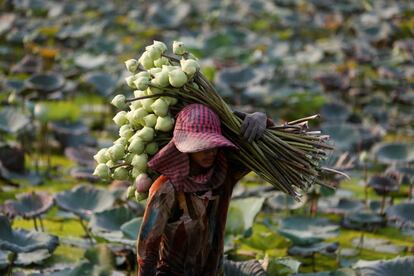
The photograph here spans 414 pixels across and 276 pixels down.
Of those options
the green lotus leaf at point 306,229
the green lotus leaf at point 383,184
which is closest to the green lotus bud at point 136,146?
the green lotus leaf at point 306,229

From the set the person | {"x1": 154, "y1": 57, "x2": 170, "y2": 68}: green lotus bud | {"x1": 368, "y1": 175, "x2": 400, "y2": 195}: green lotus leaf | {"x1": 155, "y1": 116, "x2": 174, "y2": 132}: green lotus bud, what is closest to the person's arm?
the person

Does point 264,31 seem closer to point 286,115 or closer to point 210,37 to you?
point 210,37

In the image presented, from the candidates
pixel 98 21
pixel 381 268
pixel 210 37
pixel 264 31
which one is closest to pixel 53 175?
pixel 381 268

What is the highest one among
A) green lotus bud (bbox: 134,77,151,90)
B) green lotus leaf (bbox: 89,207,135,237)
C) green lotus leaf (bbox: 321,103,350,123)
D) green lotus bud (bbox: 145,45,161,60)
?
green lotus bud (bbox: 145,45,161,60)

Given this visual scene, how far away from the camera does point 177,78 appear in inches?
105

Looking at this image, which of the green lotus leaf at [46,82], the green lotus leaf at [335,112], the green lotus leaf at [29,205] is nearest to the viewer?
the green lotus leaf at [29,205]

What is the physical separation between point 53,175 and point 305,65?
4095 millimetres

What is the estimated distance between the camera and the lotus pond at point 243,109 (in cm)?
419

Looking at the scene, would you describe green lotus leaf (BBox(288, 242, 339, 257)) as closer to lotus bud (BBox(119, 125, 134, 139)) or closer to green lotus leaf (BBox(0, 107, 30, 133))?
lotus bud (BBox(119, 125, 134, 139))

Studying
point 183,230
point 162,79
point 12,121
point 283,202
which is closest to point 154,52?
point 162,79

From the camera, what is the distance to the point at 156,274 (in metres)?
2.86

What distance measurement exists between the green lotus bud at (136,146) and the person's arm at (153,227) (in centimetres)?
15

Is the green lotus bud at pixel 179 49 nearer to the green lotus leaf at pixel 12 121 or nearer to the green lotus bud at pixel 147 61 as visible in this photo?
the green lotus bud at pixel 147 61

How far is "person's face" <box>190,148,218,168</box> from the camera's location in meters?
2.71
